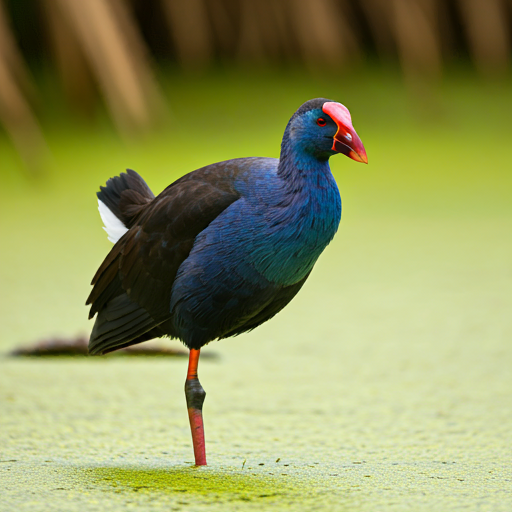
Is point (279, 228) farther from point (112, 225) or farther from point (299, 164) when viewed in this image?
point (112, 225)

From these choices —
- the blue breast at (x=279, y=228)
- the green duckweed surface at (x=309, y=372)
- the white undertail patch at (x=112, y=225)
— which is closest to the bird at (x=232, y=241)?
the blue breast at (x=279, y=228)

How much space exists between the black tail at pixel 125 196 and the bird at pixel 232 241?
0.13m

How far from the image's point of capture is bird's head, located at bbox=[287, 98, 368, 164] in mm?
1530

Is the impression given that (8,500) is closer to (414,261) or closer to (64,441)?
(64,441)

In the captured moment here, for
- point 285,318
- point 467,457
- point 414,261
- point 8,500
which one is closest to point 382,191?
point 414,261

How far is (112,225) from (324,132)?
569 mm

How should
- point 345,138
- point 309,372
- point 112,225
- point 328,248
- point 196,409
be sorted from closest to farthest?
point 345,138 → point 196,409 → point 112,225 → point 309,372 → point 328,248

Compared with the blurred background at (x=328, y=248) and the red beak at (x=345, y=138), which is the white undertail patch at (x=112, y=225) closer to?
the blurred background at (x=328, y=248)

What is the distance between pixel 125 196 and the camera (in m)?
1.92

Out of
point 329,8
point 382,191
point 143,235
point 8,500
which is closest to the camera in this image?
point 8,500

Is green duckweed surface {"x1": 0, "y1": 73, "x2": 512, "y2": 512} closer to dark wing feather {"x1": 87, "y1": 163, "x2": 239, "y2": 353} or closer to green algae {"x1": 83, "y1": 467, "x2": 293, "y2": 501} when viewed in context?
green algae {"x1": 83, "y1": 467, "x2": 293, "y2": 501}

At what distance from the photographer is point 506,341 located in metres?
2.51

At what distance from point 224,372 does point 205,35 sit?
4049 millimetres

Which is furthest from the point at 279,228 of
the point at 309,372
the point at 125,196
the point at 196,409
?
the point at 309,372
